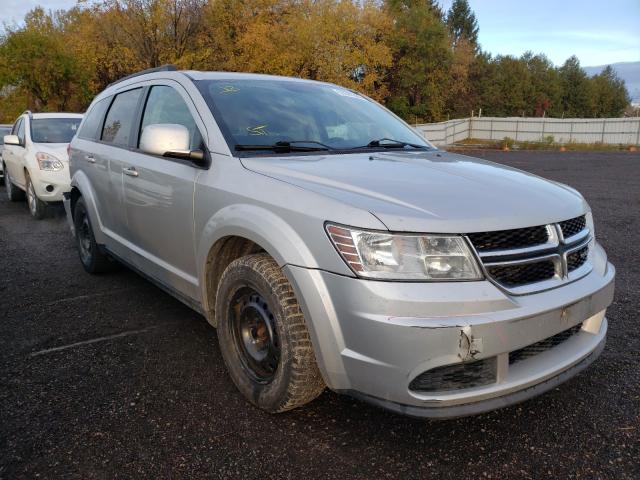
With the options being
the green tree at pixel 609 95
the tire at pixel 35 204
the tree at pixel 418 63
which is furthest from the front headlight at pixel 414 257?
the green tree at pixel 609 95

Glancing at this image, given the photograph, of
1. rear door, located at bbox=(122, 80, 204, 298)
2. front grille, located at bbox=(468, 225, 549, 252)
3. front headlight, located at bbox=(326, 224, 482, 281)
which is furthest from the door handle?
front grille, located at bbox=(468, 225, 549, 252)

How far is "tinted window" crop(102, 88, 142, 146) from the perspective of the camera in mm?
4023

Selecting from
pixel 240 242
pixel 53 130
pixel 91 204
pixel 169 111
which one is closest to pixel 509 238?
pixel 240 242

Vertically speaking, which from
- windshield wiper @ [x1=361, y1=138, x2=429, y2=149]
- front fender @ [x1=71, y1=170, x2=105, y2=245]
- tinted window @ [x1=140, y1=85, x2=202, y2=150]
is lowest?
front fender @ [x1=71, y1=170, x2=105, y2=245]

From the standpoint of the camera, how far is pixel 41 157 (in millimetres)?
7996

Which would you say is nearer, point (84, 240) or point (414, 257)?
point (414, 257)

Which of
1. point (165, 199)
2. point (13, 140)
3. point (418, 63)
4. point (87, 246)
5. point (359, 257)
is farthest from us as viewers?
point (418, 63)

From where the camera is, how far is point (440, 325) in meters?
1.99

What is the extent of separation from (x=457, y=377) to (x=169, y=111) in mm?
2499

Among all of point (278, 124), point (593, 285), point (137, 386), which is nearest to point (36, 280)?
point (137, 386)

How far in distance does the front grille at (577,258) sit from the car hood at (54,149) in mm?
7420

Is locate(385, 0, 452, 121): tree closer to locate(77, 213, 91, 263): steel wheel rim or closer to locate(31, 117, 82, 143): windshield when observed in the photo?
locate(31, 117, 82, 143): windshield

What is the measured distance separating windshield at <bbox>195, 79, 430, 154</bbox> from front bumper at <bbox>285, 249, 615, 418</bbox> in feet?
3.74

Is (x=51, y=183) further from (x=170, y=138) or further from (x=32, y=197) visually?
(x=170, y=138)
